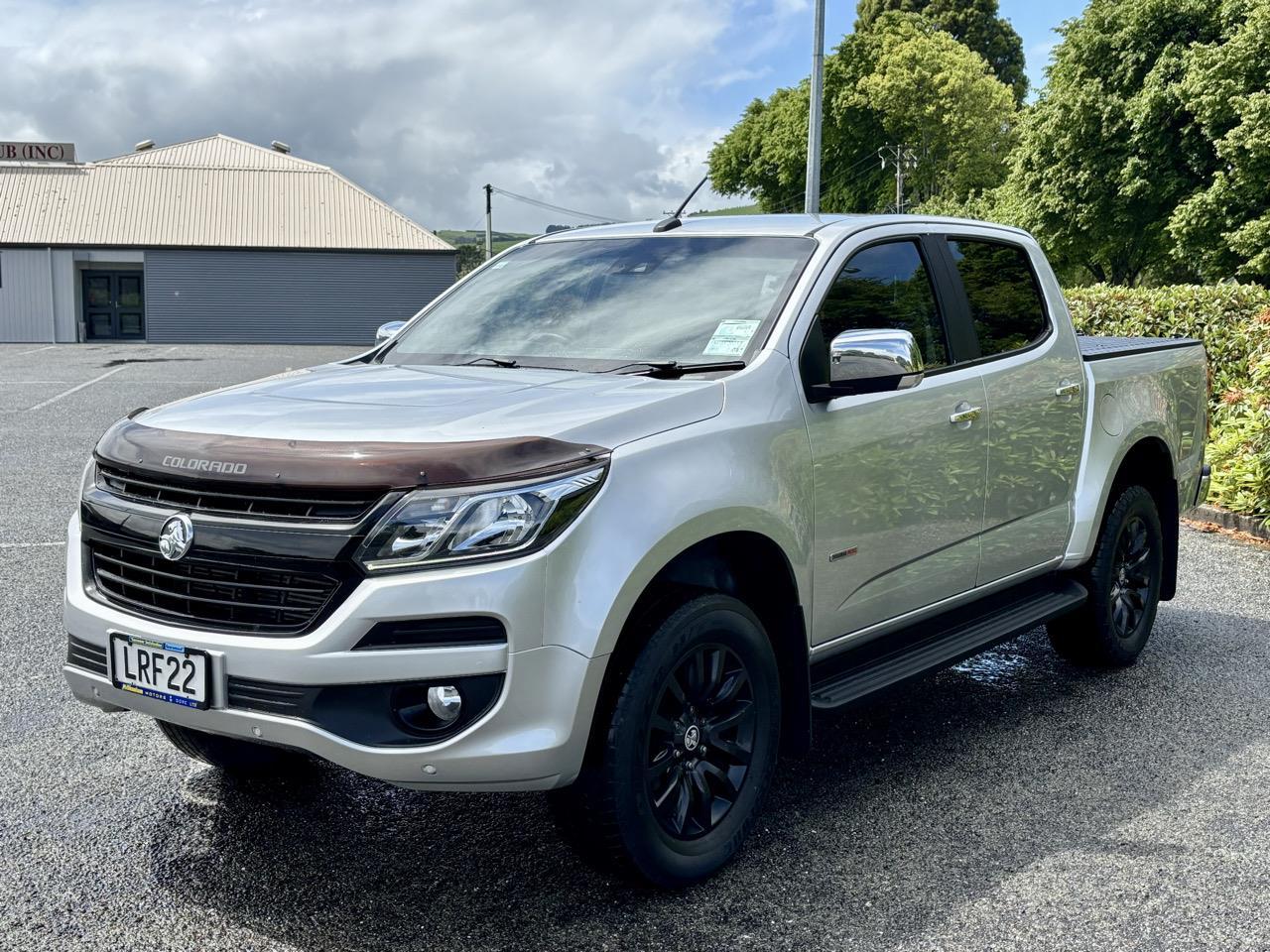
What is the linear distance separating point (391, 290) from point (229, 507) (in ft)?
140

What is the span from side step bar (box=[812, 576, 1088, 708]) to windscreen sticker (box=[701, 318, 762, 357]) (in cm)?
102

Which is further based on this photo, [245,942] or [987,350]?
[987,350]

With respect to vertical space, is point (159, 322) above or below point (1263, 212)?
below

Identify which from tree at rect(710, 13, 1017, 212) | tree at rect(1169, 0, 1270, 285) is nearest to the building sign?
tree at rect(710, 13, 1017, 212)

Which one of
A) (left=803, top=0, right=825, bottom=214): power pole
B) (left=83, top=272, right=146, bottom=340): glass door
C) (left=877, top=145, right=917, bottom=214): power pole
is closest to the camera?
(left=803, top=0, right=825, bottom=214): power pole

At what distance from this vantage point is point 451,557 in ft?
9.96

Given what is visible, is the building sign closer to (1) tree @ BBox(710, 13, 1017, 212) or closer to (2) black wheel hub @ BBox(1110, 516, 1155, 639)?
(1) tree @ BBox(710, 13, 1017, 212)

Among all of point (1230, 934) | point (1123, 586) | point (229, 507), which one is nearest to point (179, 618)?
point (229, 507)

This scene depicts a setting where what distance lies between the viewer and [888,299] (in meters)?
4.54

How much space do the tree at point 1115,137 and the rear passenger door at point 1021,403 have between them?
1199 inches

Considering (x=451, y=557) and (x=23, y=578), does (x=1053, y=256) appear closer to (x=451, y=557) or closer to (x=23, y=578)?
(x=23, y=578)

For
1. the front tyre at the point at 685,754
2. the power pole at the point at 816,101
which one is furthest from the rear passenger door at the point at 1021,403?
the power pole at the point at 816,101

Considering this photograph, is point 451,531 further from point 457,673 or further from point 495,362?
point 495,362

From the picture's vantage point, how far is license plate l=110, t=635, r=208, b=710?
126 inches
